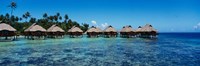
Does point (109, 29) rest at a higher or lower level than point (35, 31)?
higher

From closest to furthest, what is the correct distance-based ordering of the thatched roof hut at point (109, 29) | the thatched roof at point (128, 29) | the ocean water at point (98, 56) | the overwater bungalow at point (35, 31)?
1. the ocean water at point (98, 56)
2. the overwater bungalow at point (35, 31)
3. the thatched roof at point (128, 29)
4. the thatched roof hut at point (109, 29)

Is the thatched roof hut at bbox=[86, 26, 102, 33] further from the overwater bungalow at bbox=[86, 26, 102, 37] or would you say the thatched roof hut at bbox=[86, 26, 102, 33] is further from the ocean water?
the ocean water

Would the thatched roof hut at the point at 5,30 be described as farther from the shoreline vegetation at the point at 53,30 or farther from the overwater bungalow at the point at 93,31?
the overwater bungalow at the point at 93,31

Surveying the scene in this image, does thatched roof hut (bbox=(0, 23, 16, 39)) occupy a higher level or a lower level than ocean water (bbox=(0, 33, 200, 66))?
higher

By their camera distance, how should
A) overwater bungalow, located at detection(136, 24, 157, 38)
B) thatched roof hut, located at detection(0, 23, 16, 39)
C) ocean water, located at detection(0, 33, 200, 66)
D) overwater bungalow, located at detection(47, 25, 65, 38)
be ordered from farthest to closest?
overwater bungalow, located at detection(136, 24, 157, 38)
overwater bungalow, located at detection(47, 25, 65, 38)
thatched roof hut, located at detection(0, 23, 16, 39)
ocean water, located at detection(0, 33, 200, 66)

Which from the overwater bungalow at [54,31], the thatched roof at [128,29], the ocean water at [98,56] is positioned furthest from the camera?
the thatched roof at [128,29]

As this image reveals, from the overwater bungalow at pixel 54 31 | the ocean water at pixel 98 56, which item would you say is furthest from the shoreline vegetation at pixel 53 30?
the ocean water at pixel 98 56

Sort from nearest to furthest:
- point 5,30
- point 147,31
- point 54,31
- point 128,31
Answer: point 5,30 < point 54,31 < point 147,31 < point 128,31

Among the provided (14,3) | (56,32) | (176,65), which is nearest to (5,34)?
(56,32)

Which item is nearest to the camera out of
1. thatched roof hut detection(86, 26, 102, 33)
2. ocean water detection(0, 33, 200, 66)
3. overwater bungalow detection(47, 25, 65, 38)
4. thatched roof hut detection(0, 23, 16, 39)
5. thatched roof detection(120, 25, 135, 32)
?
ocean water detection(0, 33, 200, 66)

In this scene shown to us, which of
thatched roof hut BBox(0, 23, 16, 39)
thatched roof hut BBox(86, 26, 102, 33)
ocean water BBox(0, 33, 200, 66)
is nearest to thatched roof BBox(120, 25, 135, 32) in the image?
thatched roof hut BBox(86, 26, 102, 33)

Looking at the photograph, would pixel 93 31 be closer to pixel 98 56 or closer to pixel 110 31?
pixel 110 31

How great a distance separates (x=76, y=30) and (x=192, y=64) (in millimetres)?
36323

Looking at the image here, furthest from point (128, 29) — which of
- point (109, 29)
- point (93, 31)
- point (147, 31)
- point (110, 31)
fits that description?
point (93, 31)
